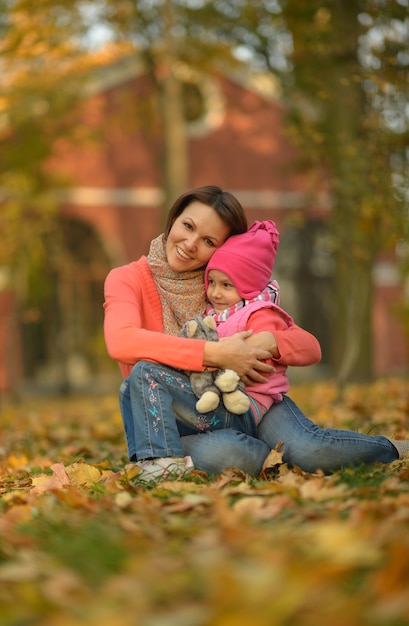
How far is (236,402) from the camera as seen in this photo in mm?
4141

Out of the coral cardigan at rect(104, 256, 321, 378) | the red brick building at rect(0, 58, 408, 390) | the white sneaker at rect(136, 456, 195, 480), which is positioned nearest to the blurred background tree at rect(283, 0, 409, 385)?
the coral cardigan at rect(104, 256, 321, 378)

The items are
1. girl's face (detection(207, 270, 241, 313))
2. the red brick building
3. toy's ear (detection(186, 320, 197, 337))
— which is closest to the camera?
toy's ear (detection(186, 320, 197, 337))

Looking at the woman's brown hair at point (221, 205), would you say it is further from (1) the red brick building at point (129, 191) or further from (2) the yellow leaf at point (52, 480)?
(1) the red brick building at point (129, 191)

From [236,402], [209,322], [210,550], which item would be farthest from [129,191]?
[210,550]

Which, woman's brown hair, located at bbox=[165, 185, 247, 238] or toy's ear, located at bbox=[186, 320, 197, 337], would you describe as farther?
woman's brown hair, located at bbox=[165, 185, 247, 238]

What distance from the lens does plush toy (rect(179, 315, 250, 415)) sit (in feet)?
13.5

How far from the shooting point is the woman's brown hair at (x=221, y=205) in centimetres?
448

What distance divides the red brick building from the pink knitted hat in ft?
52.1

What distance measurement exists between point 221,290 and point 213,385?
47cm

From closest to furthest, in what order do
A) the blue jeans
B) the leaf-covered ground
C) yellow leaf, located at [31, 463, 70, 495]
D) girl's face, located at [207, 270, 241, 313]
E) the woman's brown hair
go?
the leaf-covered ground → yellow leaf, located at [31, 463, 70, 495] → the blue jeans → girl's face, located at [207, 270, 241, 313] → the woman's brown hair

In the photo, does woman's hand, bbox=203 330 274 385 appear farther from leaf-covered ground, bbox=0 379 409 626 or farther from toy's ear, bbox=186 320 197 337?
leaf-covered ground, bbox=0 379 409 626

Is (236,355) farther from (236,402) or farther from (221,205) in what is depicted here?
(221,205)

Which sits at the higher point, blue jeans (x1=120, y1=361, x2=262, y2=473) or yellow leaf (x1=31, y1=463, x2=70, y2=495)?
blue jeans (x1=120, y1=361, x2=262, y2=473)

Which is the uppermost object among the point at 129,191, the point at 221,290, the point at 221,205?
the point at 129,191
